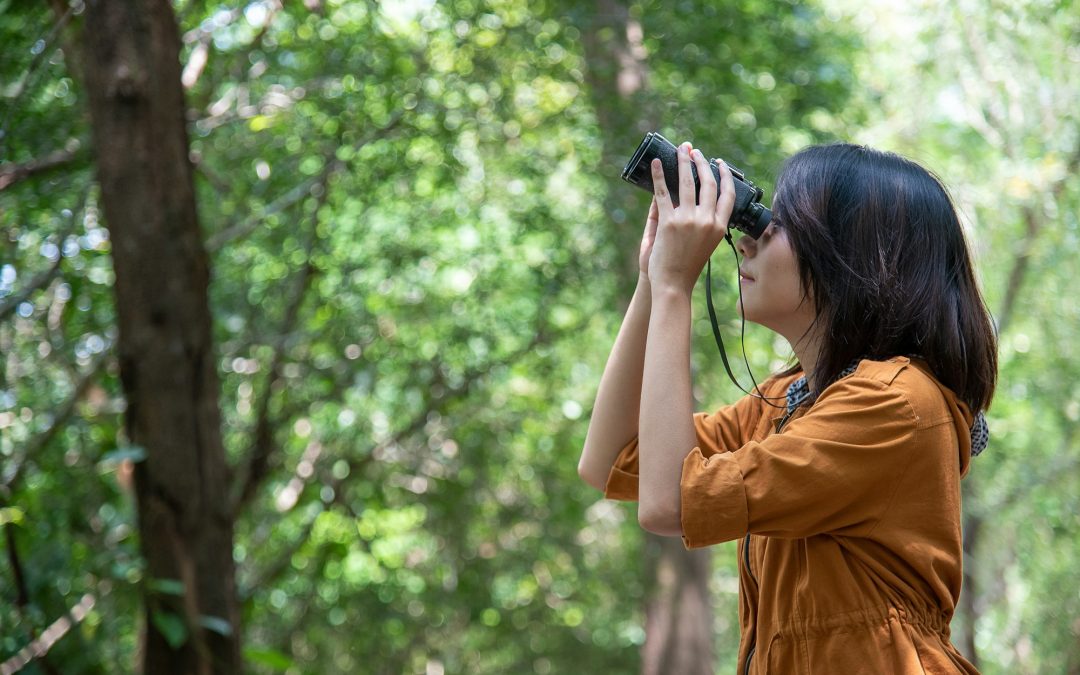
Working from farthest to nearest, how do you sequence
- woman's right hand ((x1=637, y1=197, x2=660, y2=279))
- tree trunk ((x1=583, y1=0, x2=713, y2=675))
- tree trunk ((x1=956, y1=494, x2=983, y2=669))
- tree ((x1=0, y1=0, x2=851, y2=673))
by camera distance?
tree trunk ((x1=956, y1=494, x2=983, y2=669)), tree trunk ((x1=583, y1=0, x2=713, y2=675)), tree ((x1=0, y1=0, x2=851, y2=673)), woman's right hand ((x1=637, y1=197, x2=660, y2=279))

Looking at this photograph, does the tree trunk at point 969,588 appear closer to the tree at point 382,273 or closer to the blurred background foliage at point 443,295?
the blurred background foliage at point 443,295

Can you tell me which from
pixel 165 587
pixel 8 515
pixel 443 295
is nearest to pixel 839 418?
pixel 165 587

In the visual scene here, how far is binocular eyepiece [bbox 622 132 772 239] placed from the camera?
1.31 meters

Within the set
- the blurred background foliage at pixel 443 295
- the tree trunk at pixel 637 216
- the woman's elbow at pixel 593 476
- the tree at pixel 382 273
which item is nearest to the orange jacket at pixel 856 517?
the woman's elbow at pixel 593 476

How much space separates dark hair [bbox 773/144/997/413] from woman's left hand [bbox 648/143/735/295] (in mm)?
88

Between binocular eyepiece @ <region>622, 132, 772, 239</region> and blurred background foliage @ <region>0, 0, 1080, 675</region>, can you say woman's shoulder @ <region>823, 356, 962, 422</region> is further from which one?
blurred background foliage @ <region>0, 0, 1080, 675</region>

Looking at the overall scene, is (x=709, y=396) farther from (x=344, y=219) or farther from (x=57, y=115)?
(x=57, y=115)

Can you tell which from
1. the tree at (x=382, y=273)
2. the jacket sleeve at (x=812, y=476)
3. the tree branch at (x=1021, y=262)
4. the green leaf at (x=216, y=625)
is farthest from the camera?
the tree branch at (x=1021, y=262)

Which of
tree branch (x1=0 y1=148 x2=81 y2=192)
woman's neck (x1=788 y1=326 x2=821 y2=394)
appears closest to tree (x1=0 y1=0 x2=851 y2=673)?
tree branch (x1=0 y1=148 x2=81 y2=192)

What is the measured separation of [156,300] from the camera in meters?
2.21

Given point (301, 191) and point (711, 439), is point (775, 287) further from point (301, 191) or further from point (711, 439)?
point (301, 191)

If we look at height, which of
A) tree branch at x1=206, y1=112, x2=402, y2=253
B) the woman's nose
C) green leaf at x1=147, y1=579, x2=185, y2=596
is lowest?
tree branch at x1=206, y1=112, x2=402, y2=253

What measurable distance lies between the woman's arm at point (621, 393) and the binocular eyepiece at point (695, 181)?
0.56 ft

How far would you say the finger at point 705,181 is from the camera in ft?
4.24
